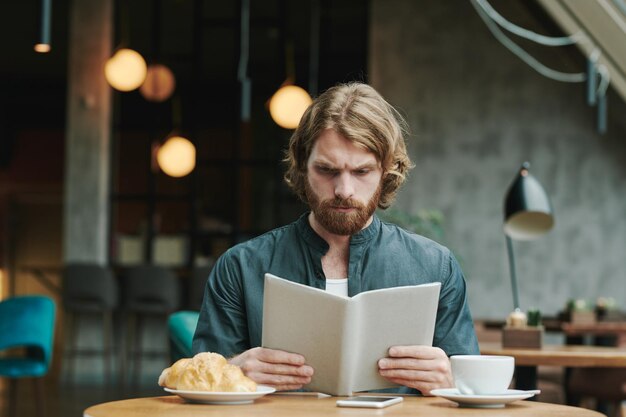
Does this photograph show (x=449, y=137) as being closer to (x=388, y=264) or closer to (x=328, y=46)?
(x=328, y=46)

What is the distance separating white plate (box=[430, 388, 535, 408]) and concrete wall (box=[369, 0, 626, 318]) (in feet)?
24.8

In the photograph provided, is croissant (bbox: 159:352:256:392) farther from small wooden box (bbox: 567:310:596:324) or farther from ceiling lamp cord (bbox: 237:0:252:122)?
ceiling lamp cord (bbox: 237:0:252:122)

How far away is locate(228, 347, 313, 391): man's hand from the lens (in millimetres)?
2039

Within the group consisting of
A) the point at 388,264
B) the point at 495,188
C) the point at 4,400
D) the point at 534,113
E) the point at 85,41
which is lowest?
the point at 4,400

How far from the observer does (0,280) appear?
14625 mm

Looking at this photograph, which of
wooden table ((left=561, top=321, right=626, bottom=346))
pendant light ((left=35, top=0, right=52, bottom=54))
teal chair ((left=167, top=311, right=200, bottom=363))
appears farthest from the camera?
wooden table ((left=561, top=321, right=626, bottom=346))

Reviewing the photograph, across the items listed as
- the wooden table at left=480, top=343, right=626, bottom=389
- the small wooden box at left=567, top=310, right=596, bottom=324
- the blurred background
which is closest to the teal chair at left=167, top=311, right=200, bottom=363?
the wooden table at left=480, top=343, right=626, bottom=389

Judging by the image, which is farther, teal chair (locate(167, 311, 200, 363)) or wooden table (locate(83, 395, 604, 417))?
teal chair (locate(167, 311, 200, 363))

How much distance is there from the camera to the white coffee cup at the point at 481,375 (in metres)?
1.93

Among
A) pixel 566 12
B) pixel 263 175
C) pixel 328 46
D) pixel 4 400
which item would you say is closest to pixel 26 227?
pixel 263 175

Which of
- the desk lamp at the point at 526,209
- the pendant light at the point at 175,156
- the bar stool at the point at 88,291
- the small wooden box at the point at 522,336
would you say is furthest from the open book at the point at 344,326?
the pendant light at the point at 175,156

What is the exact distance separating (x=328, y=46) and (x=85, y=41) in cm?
237

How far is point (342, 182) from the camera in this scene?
225cm

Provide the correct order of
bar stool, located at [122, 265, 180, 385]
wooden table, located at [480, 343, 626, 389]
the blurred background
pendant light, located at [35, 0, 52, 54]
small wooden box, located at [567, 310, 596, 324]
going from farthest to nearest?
1. bar stool, located at [122, 265, 180, 385]
2. the blurred background
3. small wooden box, located at [567, 310, 596, 324]
4. pendant light, located at [35, 0, 52, 54]
5. wooden table, located at [480, 343, 626, 389]
